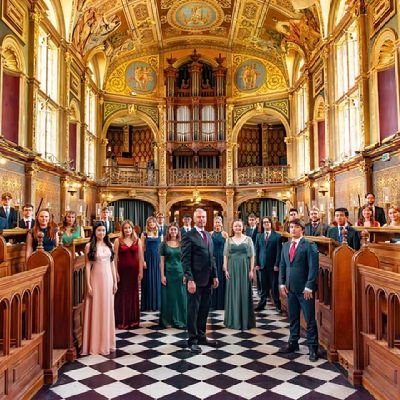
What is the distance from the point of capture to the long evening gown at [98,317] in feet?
17.6

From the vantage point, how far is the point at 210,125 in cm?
2162

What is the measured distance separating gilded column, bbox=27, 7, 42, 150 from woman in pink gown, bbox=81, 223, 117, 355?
7492mm

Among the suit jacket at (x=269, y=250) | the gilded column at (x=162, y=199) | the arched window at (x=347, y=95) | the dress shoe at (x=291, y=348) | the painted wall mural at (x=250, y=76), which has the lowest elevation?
the dress shoe at (x=291, y=348)

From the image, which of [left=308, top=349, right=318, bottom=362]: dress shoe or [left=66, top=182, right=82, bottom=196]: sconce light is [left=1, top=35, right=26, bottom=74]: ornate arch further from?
[left=308, top=349, right=318, bottom=362]: dress shoe

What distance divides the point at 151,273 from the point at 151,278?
3.6 inches

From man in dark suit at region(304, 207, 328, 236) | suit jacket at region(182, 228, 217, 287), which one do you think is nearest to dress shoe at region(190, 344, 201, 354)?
suit jacket at region(182, 228, 217, 287)

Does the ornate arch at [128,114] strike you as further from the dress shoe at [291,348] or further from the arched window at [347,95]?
the dress shoe at [291,348]

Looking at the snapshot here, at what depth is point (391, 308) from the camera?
3773 millimetres

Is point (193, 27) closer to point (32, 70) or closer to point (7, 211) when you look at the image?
point (32, 70)

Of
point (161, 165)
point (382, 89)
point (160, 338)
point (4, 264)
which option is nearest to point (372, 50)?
point (382, 89)

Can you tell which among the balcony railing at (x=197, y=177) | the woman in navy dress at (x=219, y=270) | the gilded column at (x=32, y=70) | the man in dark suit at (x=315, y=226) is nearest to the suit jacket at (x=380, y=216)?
the man in dark suit at (x=315, y=226)

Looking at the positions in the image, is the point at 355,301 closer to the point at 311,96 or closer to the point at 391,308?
the point at 391,308

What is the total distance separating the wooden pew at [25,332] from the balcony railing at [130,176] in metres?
16.5

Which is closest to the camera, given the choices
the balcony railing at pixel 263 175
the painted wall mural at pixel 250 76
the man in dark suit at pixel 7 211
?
the man in dark suit at pixel 7 211
